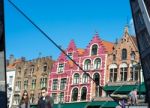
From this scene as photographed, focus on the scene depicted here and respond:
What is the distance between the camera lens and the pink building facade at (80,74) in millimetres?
53625

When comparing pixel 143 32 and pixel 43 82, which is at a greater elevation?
pixel 43 82

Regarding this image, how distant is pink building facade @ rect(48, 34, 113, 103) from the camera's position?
5362 cm

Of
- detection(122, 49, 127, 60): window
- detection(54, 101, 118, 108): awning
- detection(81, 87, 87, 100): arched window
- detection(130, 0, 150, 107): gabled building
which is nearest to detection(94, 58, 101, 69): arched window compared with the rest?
detection(81, 87, 87, 100): arched window

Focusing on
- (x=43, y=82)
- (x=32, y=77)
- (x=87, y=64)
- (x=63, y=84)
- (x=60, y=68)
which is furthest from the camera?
(x=32, y=77)

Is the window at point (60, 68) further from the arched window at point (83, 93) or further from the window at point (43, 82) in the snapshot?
the arched window at point (83, 93)

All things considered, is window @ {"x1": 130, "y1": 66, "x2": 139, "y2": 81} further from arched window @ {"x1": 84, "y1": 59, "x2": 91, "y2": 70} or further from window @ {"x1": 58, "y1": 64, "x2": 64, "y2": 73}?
window @ {"x1": 58, "y1": 64, "x2": 64, "y2": 73}

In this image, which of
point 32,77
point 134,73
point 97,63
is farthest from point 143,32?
point 32,77

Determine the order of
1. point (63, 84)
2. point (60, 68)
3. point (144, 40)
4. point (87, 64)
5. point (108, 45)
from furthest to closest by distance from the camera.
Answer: point (60, 68) → point (63, 84) → point (108, 45) → point (87, 64) → point (144, 40)

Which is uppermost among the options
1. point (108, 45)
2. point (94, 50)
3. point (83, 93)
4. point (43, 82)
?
point (108, 45)

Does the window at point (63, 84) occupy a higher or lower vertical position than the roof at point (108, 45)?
lower

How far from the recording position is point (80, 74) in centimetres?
5622

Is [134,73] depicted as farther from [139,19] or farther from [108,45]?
[139,19]

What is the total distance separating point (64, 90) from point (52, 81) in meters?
3.28

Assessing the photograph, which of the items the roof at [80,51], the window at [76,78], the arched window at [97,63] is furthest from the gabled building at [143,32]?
the roof at [80,51]
